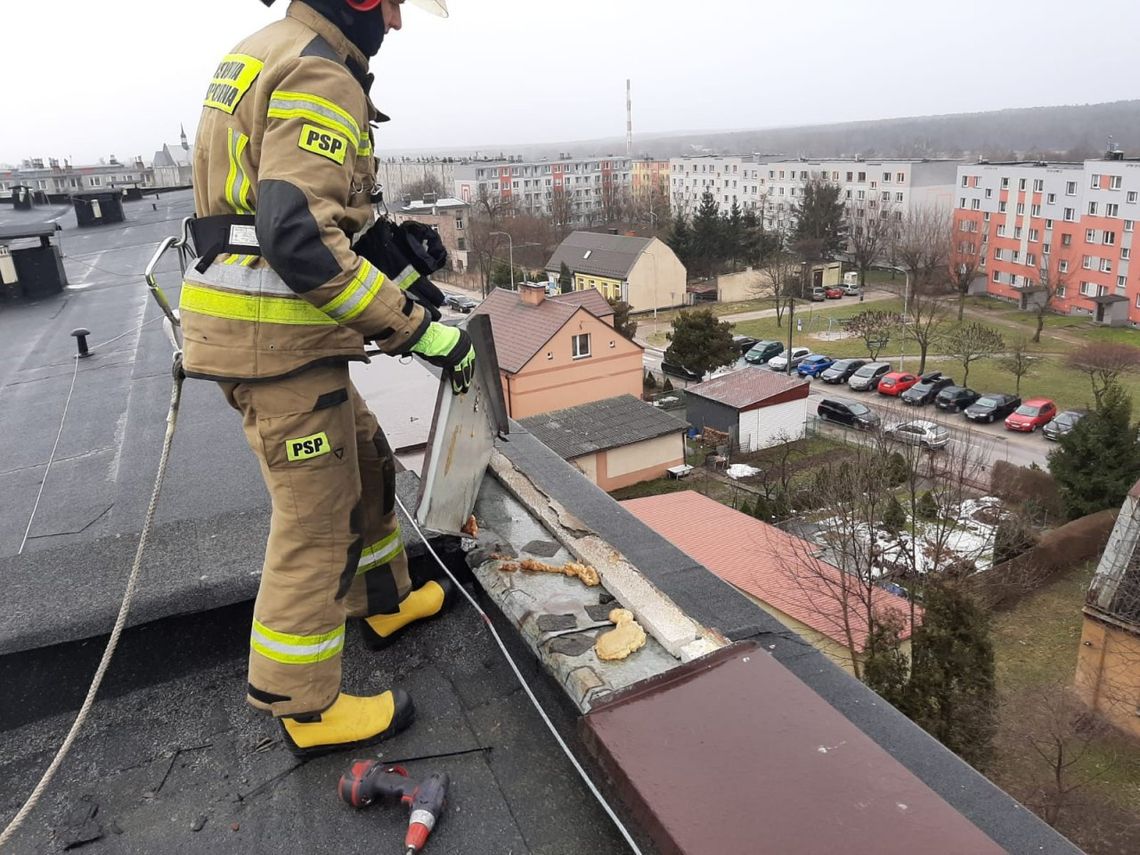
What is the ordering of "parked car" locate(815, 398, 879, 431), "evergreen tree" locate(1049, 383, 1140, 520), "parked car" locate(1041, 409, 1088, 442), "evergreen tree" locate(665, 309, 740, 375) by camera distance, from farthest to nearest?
"evergreen tree" locate(665, 309, 740, 375), "parked car" locate(815, 398, 879, 431), "parked car" locate(1041, 409, 1088, 442), "evergreen tree" locate(1049, 383, 1140, 520)

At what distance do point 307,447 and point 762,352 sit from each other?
3167cm

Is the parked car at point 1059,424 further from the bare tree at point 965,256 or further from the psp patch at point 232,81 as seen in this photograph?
the psp patch at point 232,81

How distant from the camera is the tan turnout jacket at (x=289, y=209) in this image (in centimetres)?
200

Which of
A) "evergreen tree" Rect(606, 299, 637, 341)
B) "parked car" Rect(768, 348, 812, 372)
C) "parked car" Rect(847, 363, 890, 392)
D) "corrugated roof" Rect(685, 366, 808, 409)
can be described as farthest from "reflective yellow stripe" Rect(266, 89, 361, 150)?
"parked car" Rect(768, 348, 812, 372)

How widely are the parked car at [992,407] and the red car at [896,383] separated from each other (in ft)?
7.84

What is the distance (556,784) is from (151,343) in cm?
699

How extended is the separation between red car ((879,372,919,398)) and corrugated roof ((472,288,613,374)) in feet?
33.5

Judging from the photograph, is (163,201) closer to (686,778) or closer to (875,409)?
(875,409)

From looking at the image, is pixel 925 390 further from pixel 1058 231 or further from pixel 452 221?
pixel 452 221

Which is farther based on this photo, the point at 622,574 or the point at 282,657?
the point at 622,574

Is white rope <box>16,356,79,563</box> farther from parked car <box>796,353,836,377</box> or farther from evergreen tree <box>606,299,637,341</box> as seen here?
parked car <box>796,353,836,377</box>

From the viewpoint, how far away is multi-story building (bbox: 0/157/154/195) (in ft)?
107

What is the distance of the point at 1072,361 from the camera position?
29.3 m

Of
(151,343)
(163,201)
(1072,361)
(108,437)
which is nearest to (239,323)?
(108,437)
